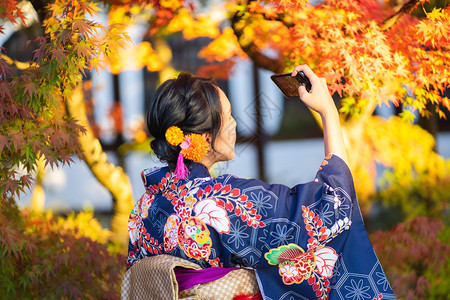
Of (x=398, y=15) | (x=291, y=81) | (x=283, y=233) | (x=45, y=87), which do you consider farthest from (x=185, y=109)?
(x=398, y=15)

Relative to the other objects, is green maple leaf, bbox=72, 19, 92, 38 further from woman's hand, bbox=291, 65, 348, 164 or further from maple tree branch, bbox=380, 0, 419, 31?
maple tree branch, bbox=380, 0, 419, 31

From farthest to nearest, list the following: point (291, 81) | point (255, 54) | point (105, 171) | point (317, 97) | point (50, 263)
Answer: point (105, 171) < point (255, 54) < point (50, 263) < point (291, 81) < point (317, 97)

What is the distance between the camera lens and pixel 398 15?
10.9 ft

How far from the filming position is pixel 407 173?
4.80 metres

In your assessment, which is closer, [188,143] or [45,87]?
[188,143]

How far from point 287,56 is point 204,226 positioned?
2243 mm

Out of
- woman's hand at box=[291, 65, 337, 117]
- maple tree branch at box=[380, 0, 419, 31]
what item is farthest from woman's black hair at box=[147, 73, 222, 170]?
maple tree branch at box=[380, 0, 419, 31]

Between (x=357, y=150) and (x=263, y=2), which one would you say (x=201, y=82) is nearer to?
(x=263, y=2)

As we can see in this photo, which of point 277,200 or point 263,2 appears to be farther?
point 263,2

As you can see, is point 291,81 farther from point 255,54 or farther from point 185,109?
point 255,54

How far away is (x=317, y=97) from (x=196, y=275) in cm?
83

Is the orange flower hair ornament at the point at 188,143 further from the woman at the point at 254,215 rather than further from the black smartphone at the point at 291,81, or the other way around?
the black smartphone at the point at 291,81

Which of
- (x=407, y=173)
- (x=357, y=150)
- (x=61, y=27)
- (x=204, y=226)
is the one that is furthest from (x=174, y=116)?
(x=407, y=173)

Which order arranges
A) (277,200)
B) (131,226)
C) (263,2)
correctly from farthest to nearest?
(263,2)
(131,226)
(277,200)
